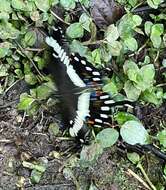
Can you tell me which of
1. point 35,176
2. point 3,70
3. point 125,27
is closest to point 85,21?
point 125,27

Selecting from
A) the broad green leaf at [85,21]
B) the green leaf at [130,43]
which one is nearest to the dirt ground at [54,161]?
the green leaf at [130,43]

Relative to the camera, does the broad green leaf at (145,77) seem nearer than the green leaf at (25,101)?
Yes

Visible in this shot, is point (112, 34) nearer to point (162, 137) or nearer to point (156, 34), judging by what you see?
point (156, 34)

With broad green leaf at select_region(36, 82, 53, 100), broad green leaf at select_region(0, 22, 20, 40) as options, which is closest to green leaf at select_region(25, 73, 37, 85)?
broad green leaf at select_region(36, 82, 53, 100)

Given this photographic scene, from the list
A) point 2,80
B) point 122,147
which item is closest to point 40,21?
point 2,80

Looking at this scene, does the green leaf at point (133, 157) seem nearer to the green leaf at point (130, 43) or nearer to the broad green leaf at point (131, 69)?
the broad green leaf at point (131, 69)

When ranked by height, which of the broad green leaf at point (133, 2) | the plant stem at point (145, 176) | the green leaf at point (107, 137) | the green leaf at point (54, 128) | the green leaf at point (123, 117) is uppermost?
the broad green leaf at point (133, 2)
